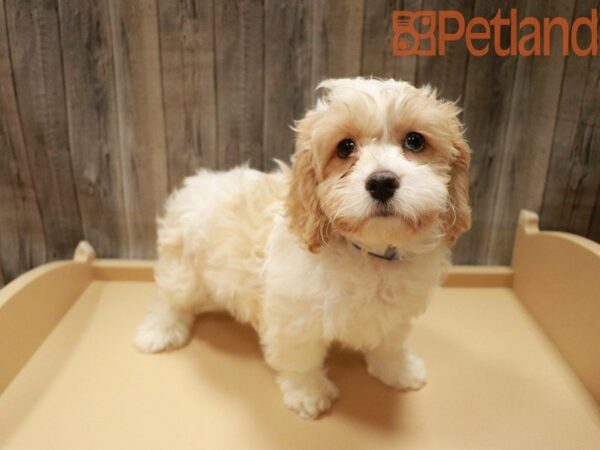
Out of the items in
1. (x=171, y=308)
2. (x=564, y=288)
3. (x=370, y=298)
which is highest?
(x=370, y=298)

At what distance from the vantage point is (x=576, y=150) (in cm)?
182

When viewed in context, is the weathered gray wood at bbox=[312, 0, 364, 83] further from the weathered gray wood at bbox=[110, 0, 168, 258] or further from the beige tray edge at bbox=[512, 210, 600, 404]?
the beige tray edge at bbox=[512, 210, 600, 404]

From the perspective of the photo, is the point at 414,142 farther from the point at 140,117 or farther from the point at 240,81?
the point at 140,117

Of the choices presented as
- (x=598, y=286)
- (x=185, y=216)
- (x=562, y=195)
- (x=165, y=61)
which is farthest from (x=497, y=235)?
(x=165, y=61)

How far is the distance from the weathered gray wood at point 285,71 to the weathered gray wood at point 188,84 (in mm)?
185

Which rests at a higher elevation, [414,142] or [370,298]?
[414,142]

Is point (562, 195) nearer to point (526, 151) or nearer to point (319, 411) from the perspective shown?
point (526, 151)

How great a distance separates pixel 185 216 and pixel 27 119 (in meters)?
0.69

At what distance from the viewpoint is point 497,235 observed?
199 cm

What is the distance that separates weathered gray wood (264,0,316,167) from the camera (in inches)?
66.1

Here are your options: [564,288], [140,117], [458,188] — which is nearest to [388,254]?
[458,188]

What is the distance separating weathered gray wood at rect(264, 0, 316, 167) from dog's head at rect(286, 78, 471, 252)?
0.53 meters

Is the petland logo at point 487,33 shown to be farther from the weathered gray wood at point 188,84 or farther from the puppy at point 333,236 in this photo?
the weathered gray wood at point 188,84

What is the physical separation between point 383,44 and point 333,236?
2.61 ft
